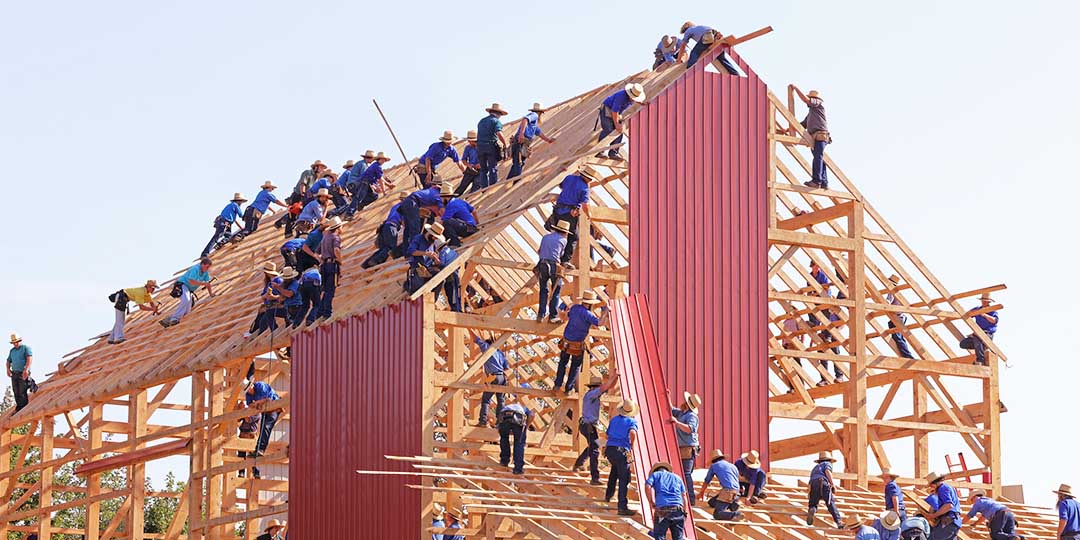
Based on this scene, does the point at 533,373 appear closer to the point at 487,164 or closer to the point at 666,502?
the point at 487,164

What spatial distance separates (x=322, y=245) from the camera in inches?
1052

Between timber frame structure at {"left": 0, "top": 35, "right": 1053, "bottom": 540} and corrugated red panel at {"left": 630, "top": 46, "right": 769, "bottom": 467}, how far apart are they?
0.35m

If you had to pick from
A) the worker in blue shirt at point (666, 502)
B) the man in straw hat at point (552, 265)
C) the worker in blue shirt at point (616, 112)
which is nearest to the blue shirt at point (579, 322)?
the man in straw hat at point (552, 265)

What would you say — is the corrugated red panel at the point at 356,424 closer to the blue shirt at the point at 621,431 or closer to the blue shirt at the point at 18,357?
the blue shirt at the point at 621,431

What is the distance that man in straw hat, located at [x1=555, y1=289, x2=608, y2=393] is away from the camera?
23609mm

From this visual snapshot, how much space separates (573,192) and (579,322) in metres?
1.91

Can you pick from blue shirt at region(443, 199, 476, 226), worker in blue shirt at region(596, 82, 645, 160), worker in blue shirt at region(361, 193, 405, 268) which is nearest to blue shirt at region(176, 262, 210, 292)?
worker in blue shirt at region(361, 193, 405, 268)

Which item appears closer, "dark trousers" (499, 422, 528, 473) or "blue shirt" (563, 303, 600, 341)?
"dark trousers" (499, 422, 528, 473)

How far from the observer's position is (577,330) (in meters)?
23.7

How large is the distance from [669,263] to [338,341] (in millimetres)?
4754

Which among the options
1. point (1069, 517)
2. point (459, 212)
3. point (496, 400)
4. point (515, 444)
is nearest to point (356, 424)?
point (515, 444)

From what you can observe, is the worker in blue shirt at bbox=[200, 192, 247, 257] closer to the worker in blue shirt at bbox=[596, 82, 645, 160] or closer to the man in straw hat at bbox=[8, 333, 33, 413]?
the man in straw hat at bbox=[8, 333, 33, 413]

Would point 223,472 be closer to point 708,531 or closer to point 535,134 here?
point 535,134

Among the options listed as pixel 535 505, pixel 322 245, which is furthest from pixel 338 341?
pixel 535 505
